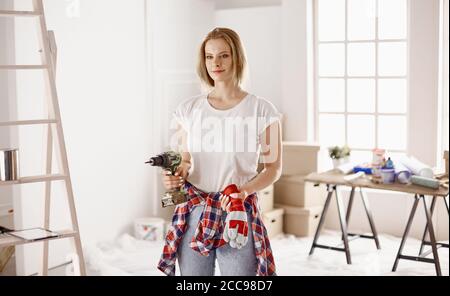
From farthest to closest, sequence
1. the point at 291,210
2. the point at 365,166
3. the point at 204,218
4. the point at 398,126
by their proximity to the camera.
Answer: the point at 291,210
the point at 365,166
the point at 398,126
the point at 204,218

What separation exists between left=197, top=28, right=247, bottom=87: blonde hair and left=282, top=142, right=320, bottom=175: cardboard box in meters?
1.39

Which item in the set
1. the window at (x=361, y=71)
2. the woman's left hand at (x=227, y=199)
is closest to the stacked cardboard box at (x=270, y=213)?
the window at (x=361, y=71)

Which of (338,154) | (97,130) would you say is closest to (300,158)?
(338,154)

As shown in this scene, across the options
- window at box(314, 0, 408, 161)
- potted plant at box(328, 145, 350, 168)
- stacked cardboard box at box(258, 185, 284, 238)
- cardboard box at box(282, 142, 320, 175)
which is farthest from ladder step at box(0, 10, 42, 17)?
stacked cardboard box at box(258, 185, 284, 238)

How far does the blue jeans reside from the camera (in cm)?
205

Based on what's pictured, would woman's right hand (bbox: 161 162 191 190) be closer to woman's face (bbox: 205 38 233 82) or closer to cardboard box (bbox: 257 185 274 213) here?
woman's face (bbox: 205 38 233 82)

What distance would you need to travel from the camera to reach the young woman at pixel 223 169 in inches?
81.3

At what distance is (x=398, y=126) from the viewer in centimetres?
308

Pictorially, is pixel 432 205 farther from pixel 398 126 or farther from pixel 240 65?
pixel 240 65

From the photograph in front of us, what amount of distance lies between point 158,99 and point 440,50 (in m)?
1.26

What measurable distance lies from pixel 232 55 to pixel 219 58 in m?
0.04

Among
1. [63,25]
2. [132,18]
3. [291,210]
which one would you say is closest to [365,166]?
[291,210]

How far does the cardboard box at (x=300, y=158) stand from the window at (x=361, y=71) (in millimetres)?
474

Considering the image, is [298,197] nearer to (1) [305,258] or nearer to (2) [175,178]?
(1) [305,258]
